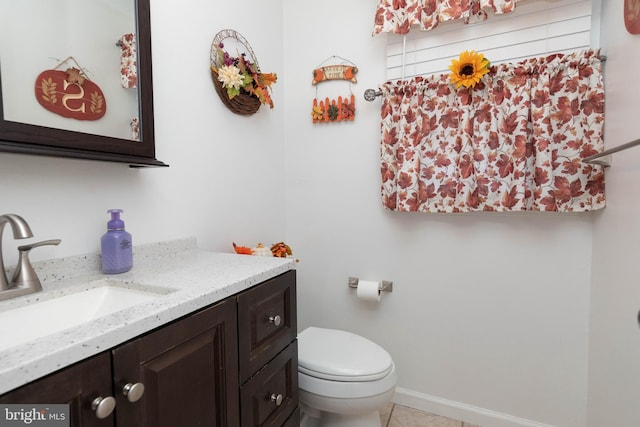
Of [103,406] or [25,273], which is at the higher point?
[25,273]

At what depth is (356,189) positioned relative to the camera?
1955 mm

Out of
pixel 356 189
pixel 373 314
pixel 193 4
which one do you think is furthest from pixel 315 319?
pixel 193 4

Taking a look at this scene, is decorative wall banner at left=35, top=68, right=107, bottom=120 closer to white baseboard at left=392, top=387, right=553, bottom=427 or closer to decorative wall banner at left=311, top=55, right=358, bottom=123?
decorative wall banner at left=311, top=55, right=358, bottom=123

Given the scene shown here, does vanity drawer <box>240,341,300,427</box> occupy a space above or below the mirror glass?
below

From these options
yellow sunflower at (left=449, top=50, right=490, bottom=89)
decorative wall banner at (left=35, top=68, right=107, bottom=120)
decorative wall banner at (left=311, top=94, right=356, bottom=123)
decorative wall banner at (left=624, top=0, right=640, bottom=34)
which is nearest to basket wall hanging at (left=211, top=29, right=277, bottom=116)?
decorative wall banner at (left=311, top=94, right=356, bottom=123)

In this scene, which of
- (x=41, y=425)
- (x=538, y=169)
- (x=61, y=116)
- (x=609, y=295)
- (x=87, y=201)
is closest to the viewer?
(x=41, y=425)

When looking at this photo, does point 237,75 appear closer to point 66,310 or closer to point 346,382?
point 66,310

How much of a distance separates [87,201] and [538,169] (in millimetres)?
1850

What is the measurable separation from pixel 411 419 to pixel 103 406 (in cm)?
171

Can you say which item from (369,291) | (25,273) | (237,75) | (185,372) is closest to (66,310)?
(25,273)

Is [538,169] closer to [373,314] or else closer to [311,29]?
[373,314]

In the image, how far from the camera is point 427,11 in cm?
164

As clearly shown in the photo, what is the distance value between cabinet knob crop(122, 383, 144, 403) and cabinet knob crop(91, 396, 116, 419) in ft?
0.08

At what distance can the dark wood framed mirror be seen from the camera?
2.69 ft
